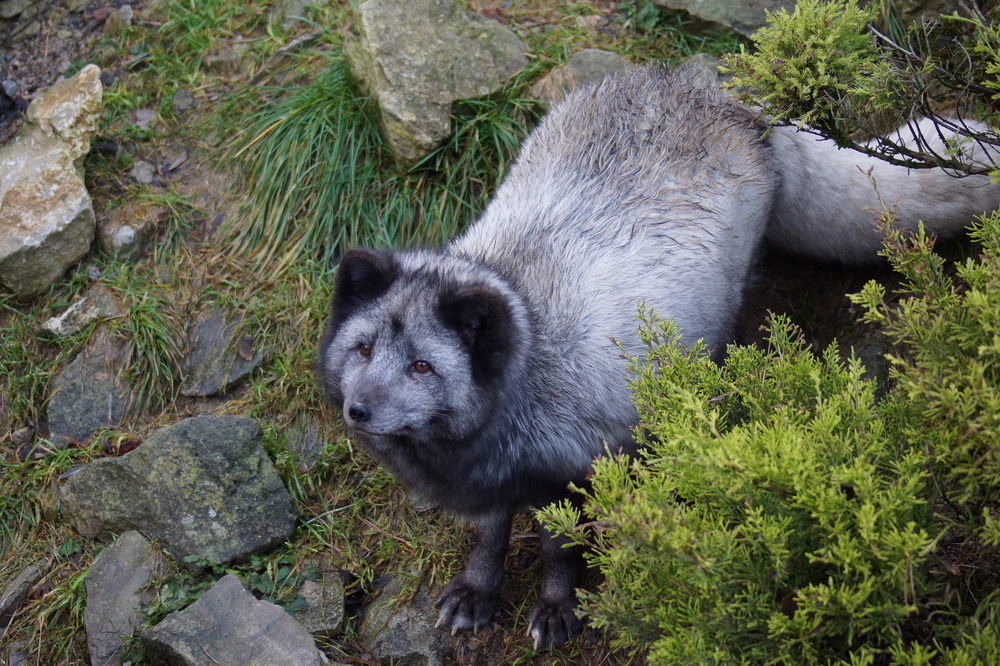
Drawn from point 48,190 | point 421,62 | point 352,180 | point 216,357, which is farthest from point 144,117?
point 421,62

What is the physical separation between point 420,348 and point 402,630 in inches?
72.0

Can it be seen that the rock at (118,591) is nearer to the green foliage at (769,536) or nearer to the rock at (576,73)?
the green foliage at (769,536)

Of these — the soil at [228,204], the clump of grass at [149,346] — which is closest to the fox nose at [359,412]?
the soil at [228,204]

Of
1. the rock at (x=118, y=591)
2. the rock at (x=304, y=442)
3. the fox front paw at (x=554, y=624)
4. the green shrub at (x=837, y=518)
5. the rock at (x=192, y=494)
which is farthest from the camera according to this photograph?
the rock at (x=304, y=442)

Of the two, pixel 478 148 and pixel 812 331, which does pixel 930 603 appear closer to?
pixel 812 331

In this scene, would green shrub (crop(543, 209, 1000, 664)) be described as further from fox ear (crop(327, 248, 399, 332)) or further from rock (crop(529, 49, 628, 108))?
rock (crop(529, 49, 628, 108))

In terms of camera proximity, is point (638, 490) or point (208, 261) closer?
point (638, 490)

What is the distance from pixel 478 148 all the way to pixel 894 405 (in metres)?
3.72

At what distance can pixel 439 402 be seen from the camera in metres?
3.55

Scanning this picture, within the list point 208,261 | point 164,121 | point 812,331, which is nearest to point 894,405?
point 812,331

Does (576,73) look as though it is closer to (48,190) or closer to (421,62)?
(421,62)

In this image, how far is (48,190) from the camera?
5.86m

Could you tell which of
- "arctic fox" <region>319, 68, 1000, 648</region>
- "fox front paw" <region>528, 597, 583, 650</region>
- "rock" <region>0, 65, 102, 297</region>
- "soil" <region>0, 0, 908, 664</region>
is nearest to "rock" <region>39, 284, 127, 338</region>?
"rock" <region>0, 65, 102, 297</region>

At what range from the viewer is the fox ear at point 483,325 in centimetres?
347
